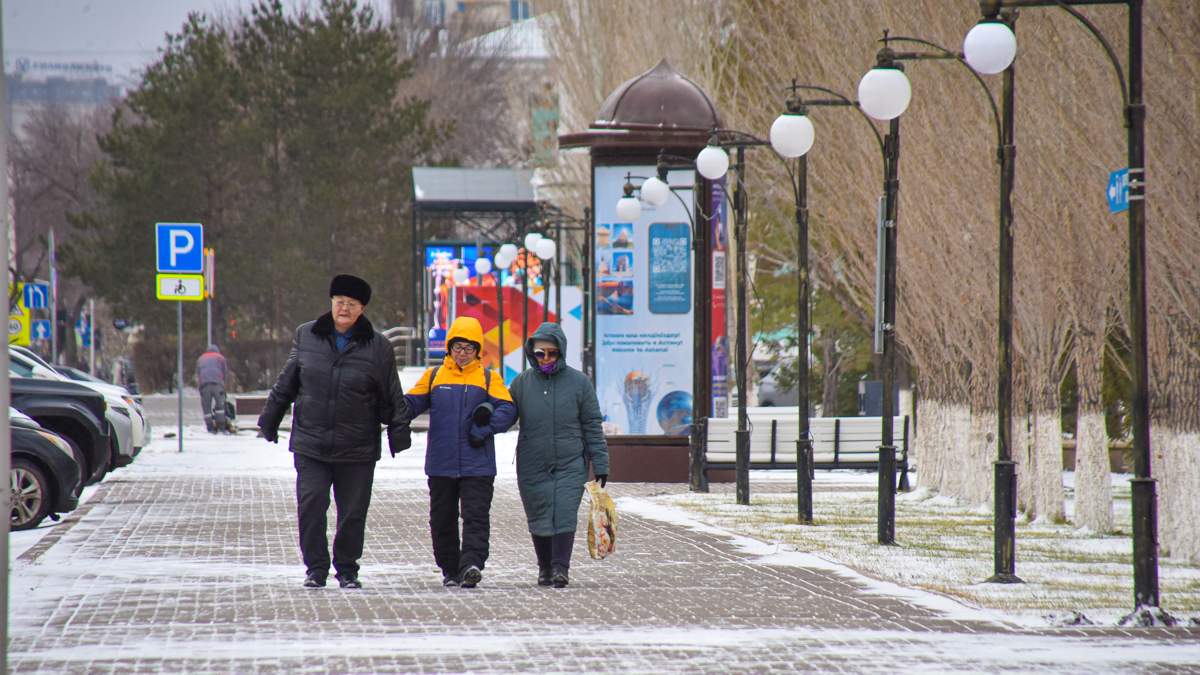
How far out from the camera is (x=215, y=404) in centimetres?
4103

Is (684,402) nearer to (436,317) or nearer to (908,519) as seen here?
(908,519)

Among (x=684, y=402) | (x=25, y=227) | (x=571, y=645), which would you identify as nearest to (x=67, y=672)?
(x=571, y=645)

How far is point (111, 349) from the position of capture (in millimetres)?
93625

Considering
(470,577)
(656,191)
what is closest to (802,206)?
(656,191)

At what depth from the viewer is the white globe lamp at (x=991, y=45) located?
12391mm

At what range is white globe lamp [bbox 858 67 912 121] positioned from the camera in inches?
583

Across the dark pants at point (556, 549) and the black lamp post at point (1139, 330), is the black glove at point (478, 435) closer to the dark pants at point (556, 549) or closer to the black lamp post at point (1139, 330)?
the dark pants at point (556, 549)

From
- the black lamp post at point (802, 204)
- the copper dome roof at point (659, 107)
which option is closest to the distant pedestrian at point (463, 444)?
the black lamp post at point (802, 204)

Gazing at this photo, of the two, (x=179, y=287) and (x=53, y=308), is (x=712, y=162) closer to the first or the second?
(x=179, y=287)

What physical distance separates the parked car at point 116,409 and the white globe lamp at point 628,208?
6359 millimetres

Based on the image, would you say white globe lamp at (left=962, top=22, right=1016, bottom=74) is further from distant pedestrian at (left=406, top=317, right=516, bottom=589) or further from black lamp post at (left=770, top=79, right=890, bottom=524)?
black lamp post at (left=770, top=79, right=890, bottom=524)

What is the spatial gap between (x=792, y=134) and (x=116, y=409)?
1039 cm

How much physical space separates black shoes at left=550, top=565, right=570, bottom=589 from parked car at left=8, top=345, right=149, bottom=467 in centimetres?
1086

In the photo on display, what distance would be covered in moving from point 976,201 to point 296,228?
5248cm
